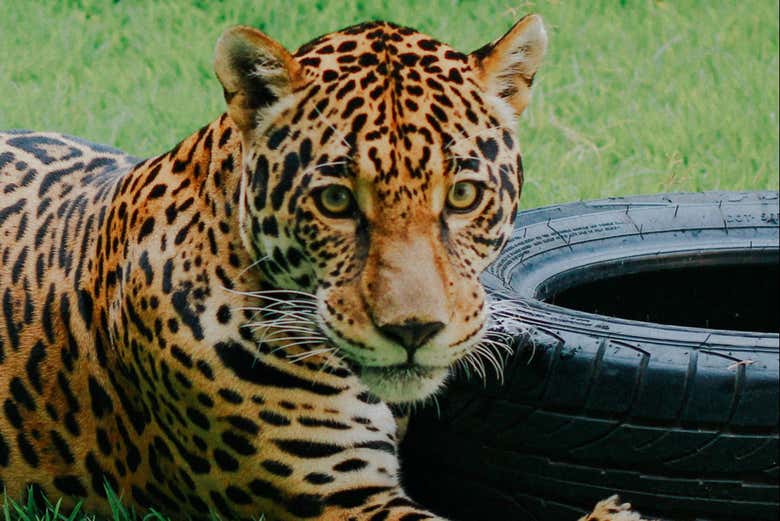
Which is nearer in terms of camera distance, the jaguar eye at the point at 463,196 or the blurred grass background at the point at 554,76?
the jaguar eye at the point at 463,196

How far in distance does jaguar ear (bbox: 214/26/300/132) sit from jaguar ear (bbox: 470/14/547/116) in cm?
57

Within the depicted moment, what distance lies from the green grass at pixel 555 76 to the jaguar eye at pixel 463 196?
12.4 feet

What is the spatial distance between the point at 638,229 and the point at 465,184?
1802mm

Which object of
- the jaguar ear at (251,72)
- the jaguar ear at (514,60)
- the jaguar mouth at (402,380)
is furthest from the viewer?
the jaguar ear at (514,60)

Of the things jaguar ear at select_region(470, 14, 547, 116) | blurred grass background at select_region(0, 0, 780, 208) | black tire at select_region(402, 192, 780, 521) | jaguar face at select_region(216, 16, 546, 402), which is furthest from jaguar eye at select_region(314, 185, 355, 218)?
blurred grass background at select_region(0, 0, 780, 208)

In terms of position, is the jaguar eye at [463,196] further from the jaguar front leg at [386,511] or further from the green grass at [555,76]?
the green grass at [555,76]

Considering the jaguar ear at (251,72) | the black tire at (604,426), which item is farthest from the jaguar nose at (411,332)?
the jaguar ear at (251,72)

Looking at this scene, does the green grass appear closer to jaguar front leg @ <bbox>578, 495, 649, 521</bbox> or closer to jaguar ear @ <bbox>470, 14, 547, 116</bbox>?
jaguar ear @ <bbox>470, 14, 547, 116</bbox>

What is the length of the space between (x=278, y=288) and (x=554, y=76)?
5.82 metres

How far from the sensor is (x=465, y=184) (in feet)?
13.8

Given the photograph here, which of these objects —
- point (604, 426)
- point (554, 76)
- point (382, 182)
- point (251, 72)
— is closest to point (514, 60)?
point (382, 182)

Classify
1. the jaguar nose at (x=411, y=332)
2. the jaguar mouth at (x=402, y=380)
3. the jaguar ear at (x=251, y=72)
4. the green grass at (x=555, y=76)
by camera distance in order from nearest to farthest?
1. the jaguar nose at (x=411, y=332)
2. the jaguar mouth at (x=402, y=380)
3. the jaguar ear at (x=251, y=72)
4. the green grass at (x=555, y=76)

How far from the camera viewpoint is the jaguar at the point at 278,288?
4.09 metres

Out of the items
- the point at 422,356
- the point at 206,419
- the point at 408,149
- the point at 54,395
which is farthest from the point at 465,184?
the point at 54,395
